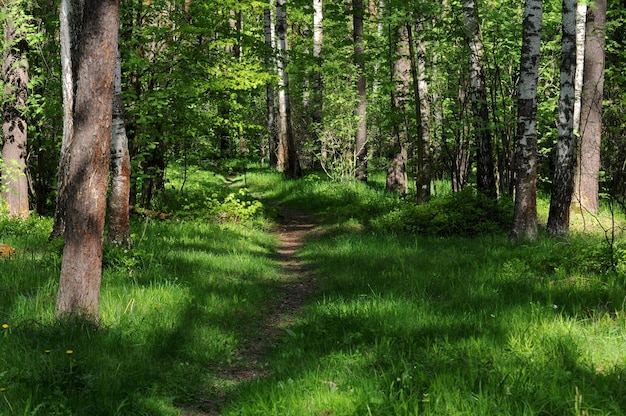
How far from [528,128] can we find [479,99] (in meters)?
2.59

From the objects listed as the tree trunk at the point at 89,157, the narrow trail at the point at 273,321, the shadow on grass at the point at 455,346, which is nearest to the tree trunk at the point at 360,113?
the narrow trail at the point at 273,321

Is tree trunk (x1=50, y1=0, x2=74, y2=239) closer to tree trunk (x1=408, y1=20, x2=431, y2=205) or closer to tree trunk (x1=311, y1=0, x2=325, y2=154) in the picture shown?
tree trunk (x1=408, y1=20, x2=431, y2=205)

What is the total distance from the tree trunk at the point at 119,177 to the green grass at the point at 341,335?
0.54 m

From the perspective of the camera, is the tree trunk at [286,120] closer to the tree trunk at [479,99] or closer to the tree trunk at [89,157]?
the tree trunk at [479,99]

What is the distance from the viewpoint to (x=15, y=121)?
12398 millimetres

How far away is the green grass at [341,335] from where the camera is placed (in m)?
4.07

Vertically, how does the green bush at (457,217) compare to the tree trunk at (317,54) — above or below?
below

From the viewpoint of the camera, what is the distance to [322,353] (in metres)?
5.32

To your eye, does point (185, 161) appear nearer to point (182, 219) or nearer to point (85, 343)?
point (182, 219)

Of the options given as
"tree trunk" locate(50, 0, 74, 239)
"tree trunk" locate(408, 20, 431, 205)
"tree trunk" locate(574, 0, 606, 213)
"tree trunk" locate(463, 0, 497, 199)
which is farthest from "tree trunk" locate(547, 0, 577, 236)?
"tree trunk" locate(50, 0, 74, 239)

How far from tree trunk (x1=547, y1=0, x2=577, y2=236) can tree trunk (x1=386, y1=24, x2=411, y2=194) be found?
4.58 meters

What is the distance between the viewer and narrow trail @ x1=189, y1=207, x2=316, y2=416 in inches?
209

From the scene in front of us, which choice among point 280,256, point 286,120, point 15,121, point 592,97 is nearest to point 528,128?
point 592,97

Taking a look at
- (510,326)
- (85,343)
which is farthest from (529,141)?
(85,343)
